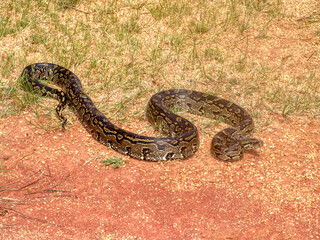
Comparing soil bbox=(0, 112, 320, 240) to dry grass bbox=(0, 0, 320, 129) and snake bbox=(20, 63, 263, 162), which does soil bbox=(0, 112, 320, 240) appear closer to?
snake bbox=(20, 63, 263, 162)

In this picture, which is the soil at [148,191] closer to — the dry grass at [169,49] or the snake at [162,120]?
the snake at [162,120]

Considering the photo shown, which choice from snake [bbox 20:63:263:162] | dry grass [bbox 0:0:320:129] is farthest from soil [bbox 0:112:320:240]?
dry grass [bbox 0:0:320:129]

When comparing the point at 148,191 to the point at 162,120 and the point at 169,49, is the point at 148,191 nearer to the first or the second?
the point at 162,120

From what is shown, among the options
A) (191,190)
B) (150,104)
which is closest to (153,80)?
(150,104)

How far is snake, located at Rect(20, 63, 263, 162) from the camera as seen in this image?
7242 mm

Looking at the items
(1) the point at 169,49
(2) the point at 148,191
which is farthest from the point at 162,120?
(1) the point at 169,49

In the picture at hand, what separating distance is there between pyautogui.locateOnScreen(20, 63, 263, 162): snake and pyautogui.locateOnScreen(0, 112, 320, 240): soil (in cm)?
20

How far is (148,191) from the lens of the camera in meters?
6.29

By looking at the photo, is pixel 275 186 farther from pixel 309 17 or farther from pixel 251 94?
pixel 309 17

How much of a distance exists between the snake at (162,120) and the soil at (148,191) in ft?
0.66

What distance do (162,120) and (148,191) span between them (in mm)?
2198

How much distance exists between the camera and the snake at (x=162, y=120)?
7242 millimetres

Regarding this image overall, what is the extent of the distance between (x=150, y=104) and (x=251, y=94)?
2.71 m

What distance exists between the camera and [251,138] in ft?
25.1
